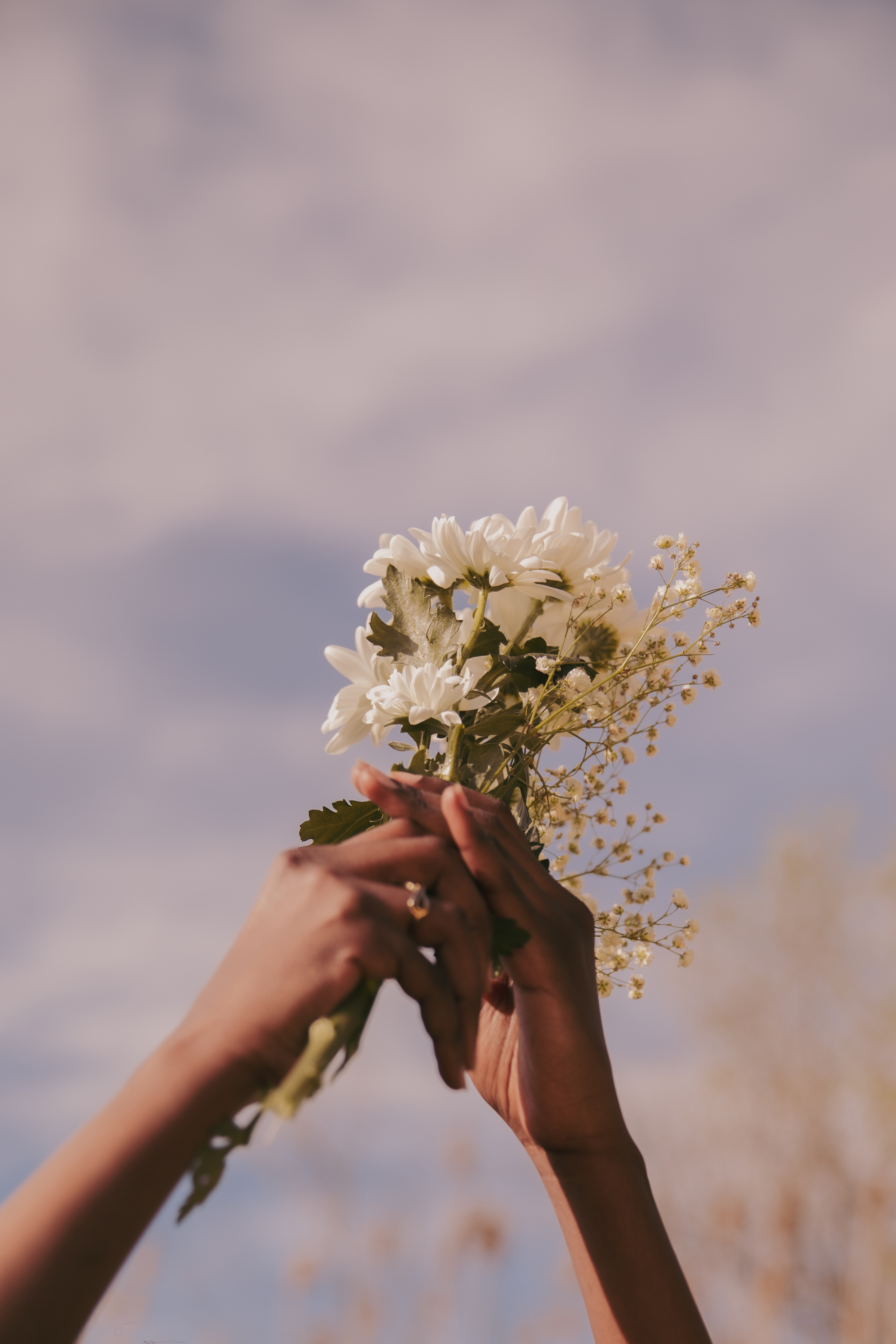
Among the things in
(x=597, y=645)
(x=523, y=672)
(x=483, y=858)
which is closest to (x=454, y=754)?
(x=523, y=672)

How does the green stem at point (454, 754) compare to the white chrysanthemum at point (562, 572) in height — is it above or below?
below

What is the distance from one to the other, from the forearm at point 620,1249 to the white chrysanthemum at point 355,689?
86cm

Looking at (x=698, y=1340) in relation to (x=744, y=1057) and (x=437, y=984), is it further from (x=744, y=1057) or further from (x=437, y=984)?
(x=744, y=1057)

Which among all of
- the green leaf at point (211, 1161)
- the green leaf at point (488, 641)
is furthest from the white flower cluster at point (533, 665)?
the green leaf at point (211, 1161)

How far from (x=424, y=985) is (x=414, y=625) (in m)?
0.83

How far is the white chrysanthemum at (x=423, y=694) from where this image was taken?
1.74 metres

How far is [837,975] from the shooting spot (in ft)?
47.9

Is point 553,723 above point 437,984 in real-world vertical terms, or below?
above

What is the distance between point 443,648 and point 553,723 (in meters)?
0.27

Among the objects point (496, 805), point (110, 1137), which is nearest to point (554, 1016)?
point (496, 805)

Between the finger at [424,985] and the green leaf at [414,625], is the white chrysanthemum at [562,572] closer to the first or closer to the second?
the green leaf at [414,625]

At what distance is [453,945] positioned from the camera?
132 cm

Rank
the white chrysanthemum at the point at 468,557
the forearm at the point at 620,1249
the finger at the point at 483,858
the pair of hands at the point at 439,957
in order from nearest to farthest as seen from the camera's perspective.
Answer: the pair of hands at the point at 439,957 → the finger at the point at 483,858 → the forearm at the point at 620,1249 → the white chrysanthemum at the point at 468,557

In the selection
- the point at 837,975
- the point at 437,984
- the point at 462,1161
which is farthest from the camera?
the point at 837,975
